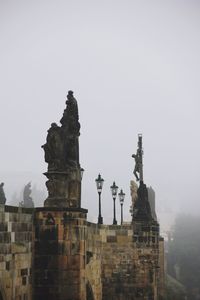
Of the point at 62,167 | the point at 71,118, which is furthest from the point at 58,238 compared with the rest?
the point at 71,118

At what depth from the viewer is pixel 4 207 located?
31.8 ft

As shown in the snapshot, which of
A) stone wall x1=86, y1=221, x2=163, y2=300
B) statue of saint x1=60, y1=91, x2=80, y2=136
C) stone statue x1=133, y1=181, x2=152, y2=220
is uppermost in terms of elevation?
statue of saint x1=60, y1=91, x2=80, y2=136

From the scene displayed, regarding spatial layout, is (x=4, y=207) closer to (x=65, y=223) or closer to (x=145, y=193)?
(x=65, y=223)

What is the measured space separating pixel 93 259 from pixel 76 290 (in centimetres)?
403

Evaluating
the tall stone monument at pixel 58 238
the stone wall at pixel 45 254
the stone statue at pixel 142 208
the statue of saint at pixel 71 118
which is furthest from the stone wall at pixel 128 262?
the tall stone monument at pixel 58 238

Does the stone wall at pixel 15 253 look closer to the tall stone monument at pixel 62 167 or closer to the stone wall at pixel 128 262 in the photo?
the tall stone monument at pixel 62 167

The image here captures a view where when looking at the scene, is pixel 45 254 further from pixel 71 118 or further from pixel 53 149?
pixel 71 118

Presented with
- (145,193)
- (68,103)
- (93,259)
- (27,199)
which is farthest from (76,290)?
(27,199)

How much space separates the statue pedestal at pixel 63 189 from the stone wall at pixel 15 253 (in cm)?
79

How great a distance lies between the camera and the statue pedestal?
38.9ft

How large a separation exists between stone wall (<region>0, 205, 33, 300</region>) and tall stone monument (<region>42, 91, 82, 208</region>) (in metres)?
0.94

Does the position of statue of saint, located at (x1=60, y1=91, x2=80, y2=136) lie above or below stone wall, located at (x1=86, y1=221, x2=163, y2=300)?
above

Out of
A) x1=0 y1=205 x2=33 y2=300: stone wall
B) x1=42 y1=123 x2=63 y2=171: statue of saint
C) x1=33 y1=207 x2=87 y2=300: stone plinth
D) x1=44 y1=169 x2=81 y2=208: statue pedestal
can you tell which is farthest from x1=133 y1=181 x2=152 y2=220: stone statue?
x1=0 y1=205 x2=33 y2=300: stone wall

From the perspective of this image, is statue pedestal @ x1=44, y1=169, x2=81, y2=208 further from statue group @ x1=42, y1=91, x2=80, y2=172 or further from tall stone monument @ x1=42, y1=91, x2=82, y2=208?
statue group @ x1=42, y1=91, x2=80, y2=172
